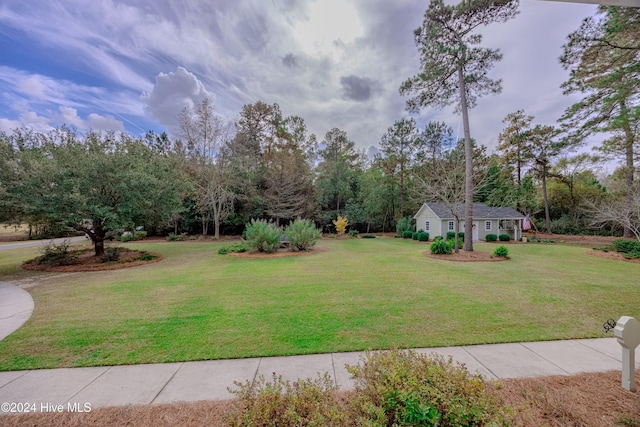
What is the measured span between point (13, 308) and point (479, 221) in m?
24.0

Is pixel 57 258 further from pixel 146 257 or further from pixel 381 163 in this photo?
pixel 381 163

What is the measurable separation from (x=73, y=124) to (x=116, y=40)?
8287 mm

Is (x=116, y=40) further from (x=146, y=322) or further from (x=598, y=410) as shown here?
(x=598, y=410)

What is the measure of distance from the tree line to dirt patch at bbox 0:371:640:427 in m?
6.35

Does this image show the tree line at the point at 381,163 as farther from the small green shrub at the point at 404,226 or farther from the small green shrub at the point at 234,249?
the small green shrub at the point at 404,226

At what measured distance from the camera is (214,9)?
15.1ft

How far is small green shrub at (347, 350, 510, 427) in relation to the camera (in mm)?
1644

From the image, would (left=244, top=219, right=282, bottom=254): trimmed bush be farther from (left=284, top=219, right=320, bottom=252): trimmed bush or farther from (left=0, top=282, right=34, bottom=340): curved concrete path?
(left=0, top=282, right=34, bottom=340): curved concrete path

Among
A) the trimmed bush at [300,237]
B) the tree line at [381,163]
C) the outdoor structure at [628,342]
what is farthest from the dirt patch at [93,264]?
the outdoor structure at [628,342]

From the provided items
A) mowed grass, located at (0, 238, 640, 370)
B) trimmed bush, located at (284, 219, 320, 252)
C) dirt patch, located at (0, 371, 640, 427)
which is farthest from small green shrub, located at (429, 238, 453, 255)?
dirt patch, located at (0, 371, 640, 427)

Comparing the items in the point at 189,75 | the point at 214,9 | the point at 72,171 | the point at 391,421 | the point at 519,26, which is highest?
the point at 519,26

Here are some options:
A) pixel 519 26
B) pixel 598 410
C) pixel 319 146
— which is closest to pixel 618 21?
pixel 519 26

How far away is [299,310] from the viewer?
15.6 feet

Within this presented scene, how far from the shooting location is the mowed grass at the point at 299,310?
3428 mm
